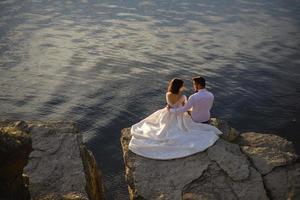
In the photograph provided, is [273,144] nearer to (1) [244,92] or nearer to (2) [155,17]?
(1) [244,92]

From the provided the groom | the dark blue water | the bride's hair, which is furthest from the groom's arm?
the dark blue water

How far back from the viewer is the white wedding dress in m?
8.67

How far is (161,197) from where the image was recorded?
743cm

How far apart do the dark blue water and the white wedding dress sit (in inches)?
93.1

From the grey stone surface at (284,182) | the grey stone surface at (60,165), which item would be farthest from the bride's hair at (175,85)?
the grey stone surface at (284,182)

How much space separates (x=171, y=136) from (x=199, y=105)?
1190 mm

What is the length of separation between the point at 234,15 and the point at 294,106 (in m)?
17.5

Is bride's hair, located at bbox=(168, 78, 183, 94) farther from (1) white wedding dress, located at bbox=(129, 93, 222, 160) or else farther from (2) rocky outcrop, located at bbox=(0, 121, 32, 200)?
(2) rocky outcrop, located at bbox=(0, 121, 32, 200)

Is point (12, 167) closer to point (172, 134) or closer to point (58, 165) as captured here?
point (58, 165)

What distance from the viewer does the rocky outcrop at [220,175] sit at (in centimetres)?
751

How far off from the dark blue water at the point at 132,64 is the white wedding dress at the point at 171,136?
7.76ft

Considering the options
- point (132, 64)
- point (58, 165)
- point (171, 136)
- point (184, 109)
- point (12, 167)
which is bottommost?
point (132, 64)

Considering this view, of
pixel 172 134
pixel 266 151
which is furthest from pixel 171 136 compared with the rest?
pixel 266 151

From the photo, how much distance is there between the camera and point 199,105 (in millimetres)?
9414
